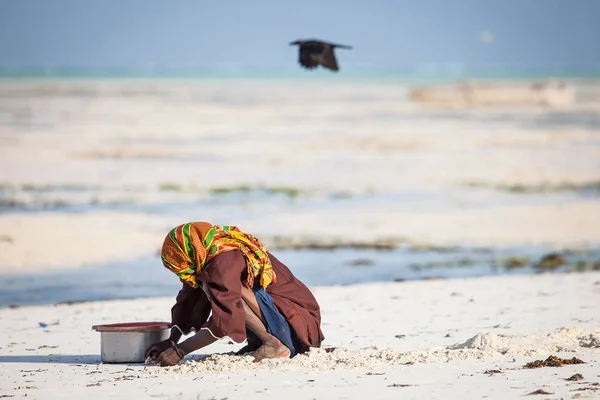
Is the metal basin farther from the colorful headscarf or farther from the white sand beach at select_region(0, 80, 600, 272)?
the white sand beach at select_region(0, 80, 600, 272)

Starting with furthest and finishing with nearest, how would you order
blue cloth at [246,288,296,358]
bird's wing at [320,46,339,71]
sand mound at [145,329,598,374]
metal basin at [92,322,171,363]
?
bird's wing at [320,46,339,71] → metal basin at [92,322,171,363] → blue cloth at [246,288,296,358] → sand mound at [145,329,598,374]

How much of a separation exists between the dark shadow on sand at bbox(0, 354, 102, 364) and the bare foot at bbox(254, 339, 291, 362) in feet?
3.01

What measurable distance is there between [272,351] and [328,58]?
4864 mm

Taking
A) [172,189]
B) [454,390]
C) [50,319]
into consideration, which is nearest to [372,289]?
[50,319]

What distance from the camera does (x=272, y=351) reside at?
6.06 metres

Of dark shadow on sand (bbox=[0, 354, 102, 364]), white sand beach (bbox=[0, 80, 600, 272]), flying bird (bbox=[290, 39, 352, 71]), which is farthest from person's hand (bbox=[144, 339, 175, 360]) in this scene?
white sand beach (bbox=[0, 80, 600, 272])

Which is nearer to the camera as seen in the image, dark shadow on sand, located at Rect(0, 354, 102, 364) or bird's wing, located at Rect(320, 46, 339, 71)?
dark shadow on sand, located at Rect(0, 354, 102, 364)

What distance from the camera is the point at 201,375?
573 centimetres

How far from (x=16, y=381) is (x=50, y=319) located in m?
2.21

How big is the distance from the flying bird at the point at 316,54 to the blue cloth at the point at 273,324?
A: 15.2ft

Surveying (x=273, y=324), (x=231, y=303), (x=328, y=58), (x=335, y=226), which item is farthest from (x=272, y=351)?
(x=335, y=226)

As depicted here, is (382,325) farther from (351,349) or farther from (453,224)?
(453,224)

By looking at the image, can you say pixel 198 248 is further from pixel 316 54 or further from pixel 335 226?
pixel 335 226

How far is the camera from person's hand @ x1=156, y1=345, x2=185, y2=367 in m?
5.95
